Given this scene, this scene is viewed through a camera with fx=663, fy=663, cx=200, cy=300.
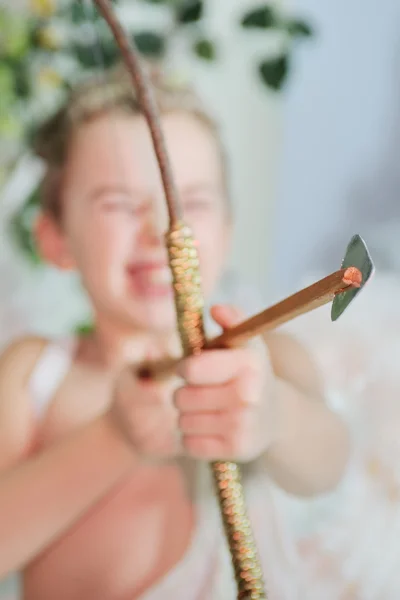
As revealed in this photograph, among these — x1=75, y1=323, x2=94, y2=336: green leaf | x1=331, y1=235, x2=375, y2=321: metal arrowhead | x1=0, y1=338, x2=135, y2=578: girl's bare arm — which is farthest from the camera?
x1=75, y1=323, x2=94, y2=336: green leaf

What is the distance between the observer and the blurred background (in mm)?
496

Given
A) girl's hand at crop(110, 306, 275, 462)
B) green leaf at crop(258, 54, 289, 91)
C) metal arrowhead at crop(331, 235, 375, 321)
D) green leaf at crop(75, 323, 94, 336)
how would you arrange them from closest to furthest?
metal arrowhead at crop(331, 235, 375, 321) → girl's hand at crop(110, 306, 275, 462) → green leaf at crop(258, 54, 289, 91) → green leaf at crop(75, 323, 94, 336)

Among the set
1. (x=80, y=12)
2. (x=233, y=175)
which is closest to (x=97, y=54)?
(x=80, y=12)

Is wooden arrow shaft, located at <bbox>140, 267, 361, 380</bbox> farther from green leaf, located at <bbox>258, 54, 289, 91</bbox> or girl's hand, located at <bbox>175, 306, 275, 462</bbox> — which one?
green leaf, located at <bbox>258, 54, 289, 91</bbox>

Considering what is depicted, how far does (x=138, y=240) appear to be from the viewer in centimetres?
42

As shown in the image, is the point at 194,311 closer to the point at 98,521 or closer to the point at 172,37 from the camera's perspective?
the point at 98,521

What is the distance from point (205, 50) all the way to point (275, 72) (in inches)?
3.4

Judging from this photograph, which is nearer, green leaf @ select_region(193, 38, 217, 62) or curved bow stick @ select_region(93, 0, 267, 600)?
curved bow stick @ select_region(93, 0, 267, 600)

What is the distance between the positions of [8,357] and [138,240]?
170 mm

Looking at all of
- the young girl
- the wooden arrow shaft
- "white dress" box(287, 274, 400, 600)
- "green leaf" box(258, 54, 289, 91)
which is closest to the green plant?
"green leaf" box(258, 54, 289, 91)

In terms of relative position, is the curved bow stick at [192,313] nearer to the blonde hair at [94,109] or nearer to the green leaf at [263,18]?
the blonde hair at [94,109]

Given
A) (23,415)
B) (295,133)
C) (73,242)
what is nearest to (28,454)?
(23,415)

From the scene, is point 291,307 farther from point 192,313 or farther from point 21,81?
point 21,81

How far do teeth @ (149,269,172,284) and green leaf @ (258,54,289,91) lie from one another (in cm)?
22
